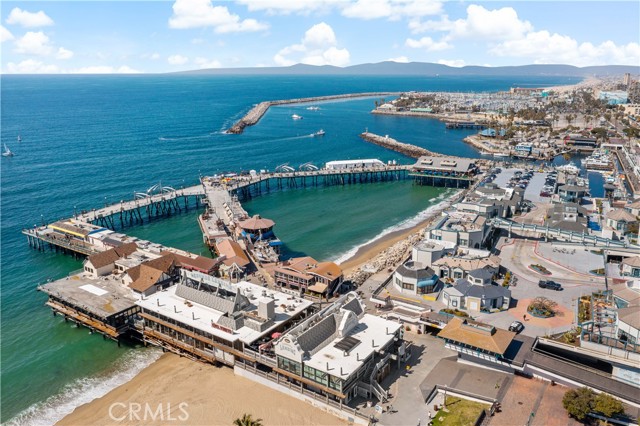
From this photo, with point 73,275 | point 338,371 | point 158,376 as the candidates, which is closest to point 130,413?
point 158,376

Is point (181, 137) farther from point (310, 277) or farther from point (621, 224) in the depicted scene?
point (621, 224)

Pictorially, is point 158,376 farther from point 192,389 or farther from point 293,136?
point 293,136

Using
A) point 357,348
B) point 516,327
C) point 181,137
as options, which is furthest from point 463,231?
point 181,137

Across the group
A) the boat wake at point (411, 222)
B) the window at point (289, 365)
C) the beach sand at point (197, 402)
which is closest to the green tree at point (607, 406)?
the beach sand at point (197, 402)

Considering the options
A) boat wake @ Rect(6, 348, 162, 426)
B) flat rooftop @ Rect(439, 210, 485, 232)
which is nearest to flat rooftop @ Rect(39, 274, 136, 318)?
boat wake @ Rect(6, 348, 162, 426)

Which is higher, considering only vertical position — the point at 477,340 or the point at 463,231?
the point at 463,231
